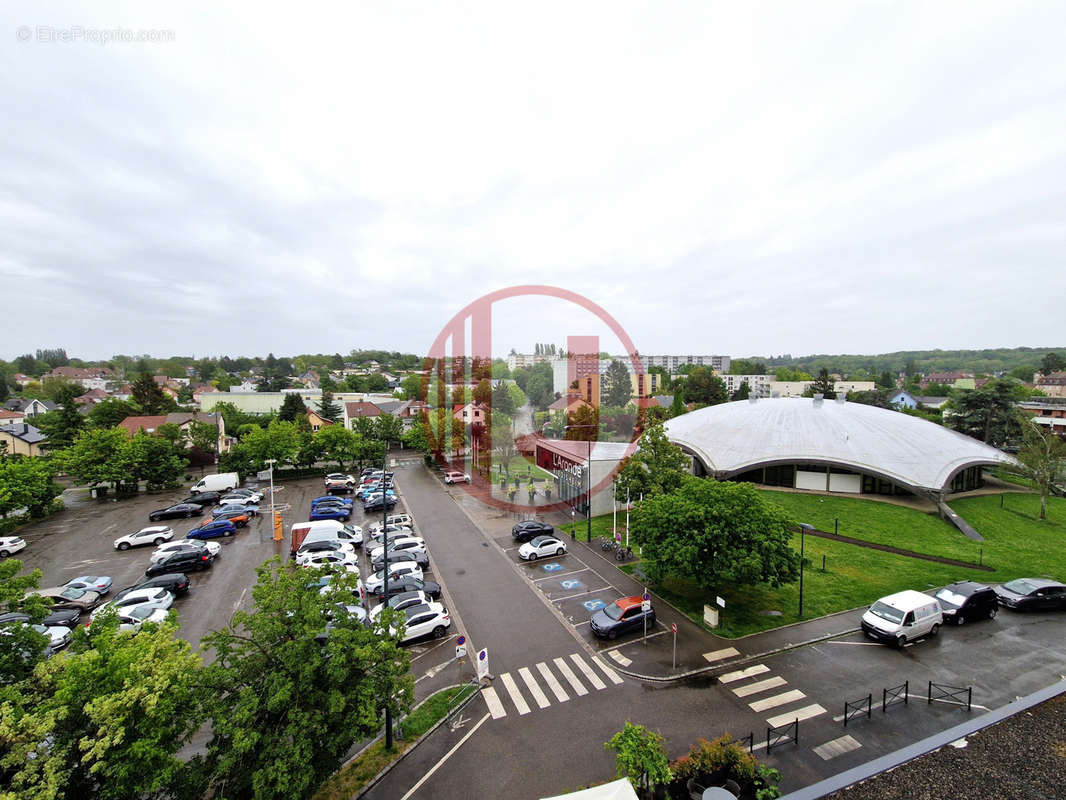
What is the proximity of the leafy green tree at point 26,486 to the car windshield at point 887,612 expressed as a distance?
41.7m

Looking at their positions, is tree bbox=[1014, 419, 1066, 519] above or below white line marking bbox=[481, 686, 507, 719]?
above

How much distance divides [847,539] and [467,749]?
→ 22.4m

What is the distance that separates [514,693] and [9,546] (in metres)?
28.3

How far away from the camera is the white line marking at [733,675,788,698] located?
12.3 m

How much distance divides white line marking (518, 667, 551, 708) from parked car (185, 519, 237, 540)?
2079cm

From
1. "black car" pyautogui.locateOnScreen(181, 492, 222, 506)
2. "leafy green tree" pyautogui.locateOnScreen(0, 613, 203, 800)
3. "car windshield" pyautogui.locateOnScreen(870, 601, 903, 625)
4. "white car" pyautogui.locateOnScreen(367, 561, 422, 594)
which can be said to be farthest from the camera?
"black car" pyautogui.locateOnScreen(181, 492, 222, 506)

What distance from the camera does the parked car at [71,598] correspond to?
55.9 feet

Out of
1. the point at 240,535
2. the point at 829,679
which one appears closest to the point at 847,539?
the point at 829,679

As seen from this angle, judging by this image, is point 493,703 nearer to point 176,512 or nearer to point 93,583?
point 93,583

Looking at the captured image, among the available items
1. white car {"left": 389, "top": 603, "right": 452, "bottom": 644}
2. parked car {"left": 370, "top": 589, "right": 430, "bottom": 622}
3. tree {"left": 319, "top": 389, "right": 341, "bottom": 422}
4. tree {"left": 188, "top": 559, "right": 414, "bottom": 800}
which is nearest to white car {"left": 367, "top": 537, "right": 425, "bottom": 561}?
parked car {"left": 370, "top": 589, "right": 430, "bottom": 622}

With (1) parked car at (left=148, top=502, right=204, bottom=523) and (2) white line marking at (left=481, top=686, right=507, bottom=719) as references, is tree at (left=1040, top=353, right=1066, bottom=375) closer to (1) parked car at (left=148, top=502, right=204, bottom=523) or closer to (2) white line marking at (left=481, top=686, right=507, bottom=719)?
(2) white line marking at (left=481, top=686, right=507, bottom=719)

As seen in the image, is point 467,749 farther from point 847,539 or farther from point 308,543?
point 847,539

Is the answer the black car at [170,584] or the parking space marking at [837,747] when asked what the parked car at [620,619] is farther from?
the black car at [170,584]

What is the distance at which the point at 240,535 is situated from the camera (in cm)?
2555
